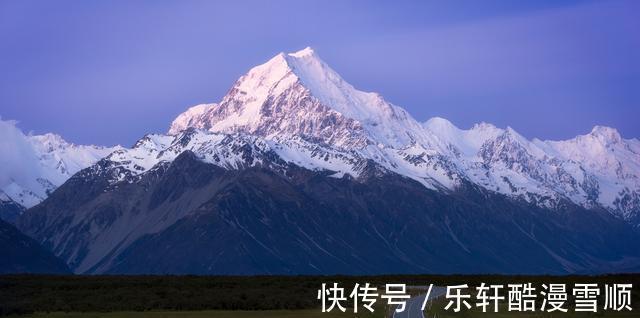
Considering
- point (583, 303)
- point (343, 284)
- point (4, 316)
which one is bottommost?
point (4, 316)

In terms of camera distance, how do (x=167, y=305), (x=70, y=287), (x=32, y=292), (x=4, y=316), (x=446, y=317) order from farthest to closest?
(x=70, y=287) → (x=32, y=292) → (x=167, y=305) → (x=4, y=316) → (x=446, y=317)

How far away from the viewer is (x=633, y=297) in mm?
150500

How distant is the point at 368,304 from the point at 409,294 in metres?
18.7

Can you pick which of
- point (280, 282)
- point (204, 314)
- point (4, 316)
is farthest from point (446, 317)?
point (280, 282)

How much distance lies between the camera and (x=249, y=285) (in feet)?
613

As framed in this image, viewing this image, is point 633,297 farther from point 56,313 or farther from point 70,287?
point 70,287

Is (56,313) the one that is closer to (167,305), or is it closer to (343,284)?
(167,305)

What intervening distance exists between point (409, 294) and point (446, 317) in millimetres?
35552

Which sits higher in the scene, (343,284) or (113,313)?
(343,284)

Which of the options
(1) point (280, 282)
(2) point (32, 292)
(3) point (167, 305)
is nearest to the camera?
(3) point (167, 305)

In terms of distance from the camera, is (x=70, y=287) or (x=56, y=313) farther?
(x=70, y=287)

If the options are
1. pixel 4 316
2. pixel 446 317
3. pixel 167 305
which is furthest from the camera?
pixel 167 305

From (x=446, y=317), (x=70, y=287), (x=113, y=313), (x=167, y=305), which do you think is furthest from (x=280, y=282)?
(x=446, y=317)

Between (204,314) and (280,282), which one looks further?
(280,282)
